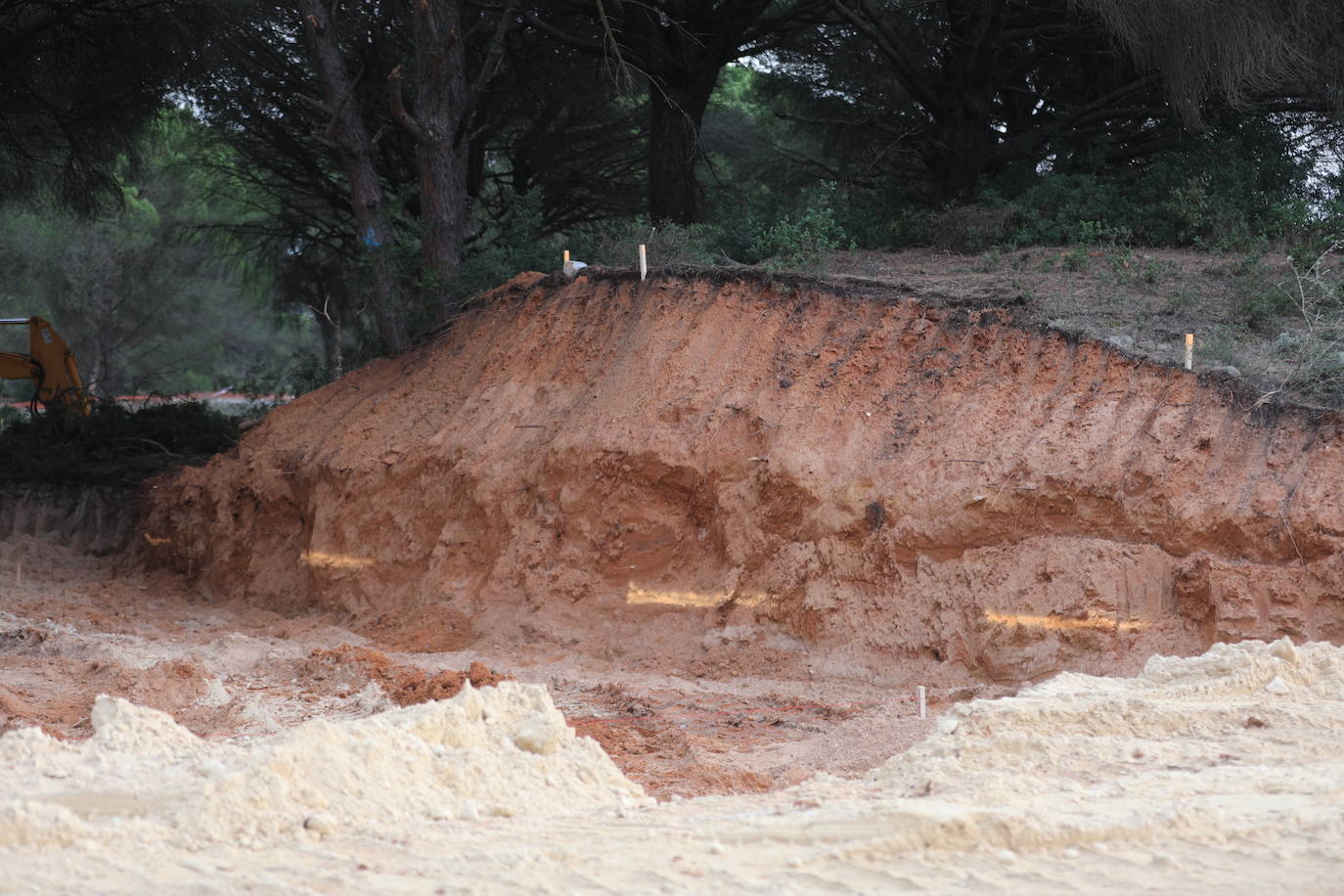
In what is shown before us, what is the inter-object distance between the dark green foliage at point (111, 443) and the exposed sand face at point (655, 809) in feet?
34.0

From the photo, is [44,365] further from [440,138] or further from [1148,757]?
[1148,757]

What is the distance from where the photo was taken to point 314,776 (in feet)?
15.4

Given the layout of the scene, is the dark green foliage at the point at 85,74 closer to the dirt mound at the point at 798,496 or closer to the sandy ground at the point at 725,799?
the dirt mound at the point at 798,496

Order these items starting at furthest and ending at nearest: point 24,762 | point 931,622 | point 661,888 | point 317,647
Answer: point 317,647
point 931,622
point 24,762
point 661,888

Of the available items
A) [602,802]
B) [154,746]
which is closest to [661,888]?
[602,802]

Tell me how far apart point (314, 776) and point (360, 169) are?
10.0m

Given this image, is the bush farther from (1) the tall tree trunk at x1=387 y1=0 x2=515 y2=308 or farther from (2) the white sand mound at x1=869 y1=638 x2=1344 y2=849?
(2) the white sand mound at x1=869 y1=638 x2=1344 y2=849

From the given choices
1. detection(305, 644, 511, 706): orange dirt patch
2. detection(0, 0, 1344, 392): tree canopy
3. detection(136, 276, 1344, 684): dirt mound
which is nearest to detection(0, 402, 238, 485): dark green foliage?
detection(0, 0, 1344, 392): tree canopy

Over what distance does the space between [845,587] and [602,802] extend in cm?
399

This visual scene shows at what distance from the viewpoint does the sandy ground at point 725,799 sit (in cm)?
404

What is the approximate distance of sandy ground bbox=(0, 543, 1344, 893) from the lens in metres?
4.04

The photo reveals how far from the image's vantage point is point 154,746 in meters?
5.24

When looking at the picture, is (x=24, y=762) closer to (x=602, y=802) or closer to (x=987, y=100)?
(x=602, y=802)

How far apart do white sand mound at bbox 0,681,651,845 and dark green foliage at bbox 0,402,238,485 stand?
10.4 metres
